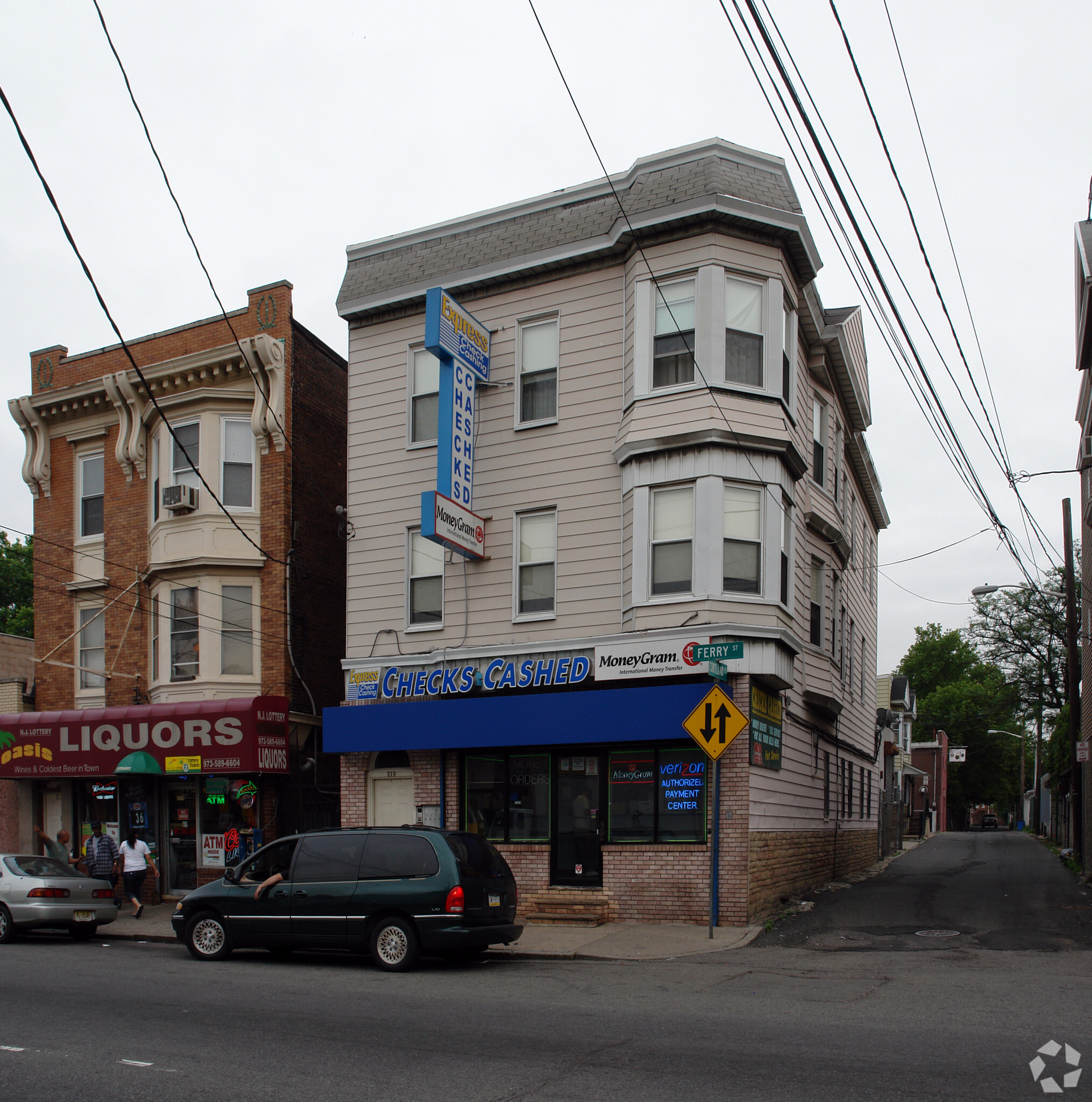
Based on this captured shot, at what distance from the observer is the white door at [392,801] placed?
19000 millimetres

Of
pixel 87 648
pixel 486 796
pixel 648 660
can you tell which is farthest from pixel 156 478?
pixel 648 660

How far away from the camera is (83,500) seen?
24172 millimetres

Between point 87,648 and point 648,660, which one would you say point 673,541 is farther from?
point 87,648

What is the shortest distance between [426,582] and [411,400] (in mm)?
3349

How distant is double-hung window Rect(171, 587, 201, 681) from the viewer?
21.6 metres

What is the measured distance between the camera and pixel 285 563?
21.3 metres

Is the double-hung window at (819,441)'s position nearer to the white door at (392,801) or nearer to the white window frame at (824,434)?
the white window frame at (824,434)

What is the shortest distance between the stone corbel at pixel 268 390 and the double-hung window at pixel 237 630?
2.99 meters

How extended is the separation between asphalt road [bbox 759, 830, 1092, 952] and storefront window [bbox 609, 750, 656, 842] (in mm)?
2444

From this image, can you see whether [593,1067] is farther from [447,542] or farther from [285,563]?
[285,563]

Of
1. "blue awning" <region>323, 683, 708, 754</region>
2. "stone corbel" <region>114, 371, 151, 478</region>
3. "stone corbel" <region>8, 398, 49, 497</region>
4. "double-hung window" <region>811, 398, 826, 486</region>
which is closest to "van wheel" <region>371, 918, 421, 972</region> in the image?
"blue awning" <region>323, 683, 708, 754</region>

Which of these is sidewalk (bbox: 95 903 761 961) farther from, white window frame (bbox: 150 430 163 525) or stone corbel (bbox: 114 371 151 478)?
stone corbel (bbox: 114 371 151 478)

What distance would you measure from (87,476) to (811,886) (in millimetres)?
17480

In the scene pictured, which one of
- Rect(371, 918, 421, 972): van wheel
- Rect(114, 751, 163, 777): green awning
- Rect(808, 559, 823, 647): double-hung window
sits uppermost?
Rect(808, 559, 823, 647): double-hung window
